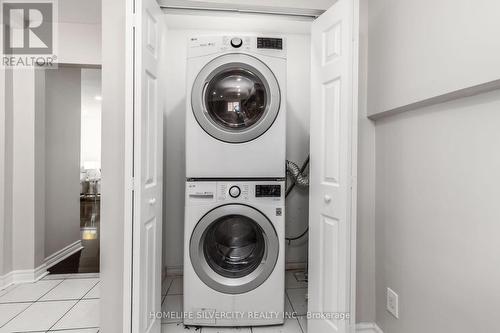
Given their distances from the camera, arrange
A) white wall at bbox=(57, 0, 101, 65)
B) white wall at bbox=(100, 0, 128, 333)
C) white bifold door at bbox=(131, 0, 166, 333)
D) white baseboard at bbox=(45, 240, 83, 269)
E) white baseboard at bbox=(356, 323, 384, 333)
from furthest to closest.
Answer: white baseboard at bbox=(45, 240, 83, 269) → white wall at bbox=(57, 0, 101, 65) → white baseboard at bbox=(356, 323, 384, 333) → white wall at bbox=(100, 0, 128, 333) → white bifold door at bbox=(131, 0, 166, 333)

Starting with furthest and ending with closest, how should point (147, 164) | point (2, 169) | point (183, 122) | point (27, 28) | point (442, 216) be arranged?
point (183, 122) → point (27, 28) → point (2, 169) → point (147, 164) → point (442, 216)

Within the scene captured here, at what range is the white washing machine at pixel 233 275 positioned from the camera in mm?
1760

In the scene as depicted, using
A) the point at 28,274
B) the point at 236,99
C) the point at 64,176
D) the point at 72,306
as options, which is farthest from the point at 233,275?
the point at 64,176

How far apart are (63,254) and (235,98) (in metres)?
2.98

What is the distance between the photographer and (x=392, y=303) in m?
1.49

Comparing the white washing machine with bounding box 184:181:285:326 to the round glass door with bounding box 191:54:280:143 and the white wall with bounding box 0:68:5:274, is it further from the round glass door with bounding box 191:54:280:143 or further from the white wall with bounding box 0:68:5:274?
the white wall with bounding box 0:68:5:274

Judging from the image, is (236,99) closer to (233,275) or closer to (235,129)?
(235,129)

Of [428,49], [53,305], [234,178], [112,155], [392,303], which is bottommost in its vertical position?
[53,305]

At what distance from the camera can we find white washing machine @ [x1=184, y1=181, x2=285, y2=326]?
1760mm

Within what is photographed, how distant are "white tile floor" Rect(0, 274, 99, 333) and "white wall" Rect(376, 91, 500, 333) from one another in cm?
204

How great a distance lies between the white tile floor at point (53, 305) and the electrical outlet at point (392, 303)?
1932mm

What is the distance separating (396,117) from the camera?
1479mm

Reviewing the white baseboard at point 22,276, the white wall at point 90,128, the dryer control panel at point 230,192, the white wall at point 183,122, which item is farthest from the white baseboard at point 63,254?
the white wall at point 90,128

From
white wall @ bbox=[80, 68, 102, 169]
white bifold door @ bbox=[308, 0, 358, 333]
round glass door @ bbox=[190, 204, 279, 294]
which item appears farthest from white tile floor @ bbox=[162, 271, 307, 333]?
white wall @ bbox=[80, 68, 102, 169]
